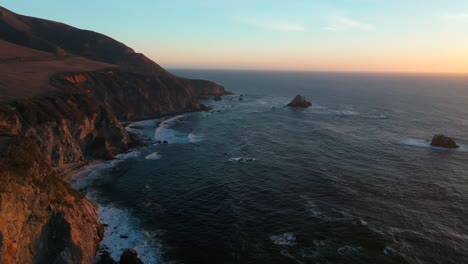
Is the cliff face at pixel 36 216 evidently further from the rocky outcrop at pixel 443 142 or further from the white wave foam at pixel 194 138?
the rocky outcrop at pixel 443 142

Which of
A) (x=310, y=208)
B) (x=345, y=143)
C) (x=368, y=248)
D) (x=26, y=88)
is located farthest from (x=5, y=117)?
(x=345, y=143)

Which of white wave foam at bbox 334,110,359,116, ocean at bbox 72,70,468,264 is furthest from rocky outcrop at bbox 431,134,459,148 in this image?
white wave foam at bbox 334,110,359,116

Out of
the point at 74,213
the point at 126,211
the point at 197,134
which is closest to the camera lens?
the point at 74,213

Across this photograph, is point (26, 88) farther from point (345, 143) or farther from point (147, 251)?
point (345, 143)

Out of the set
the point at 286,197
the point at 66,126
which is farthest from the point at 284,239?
the point at 66,126

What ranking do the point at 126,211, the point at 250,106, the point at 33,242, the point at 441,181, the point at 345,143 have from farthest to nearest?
the point at 250,106
the point at 345,143
the point at 441,181
the point at 126,211
the point at 33,242

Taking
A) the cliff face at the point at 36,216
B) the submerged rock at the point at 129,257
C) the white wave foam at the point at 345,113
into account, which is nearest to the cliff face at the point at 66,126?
the cliff face at the point at 36,216
